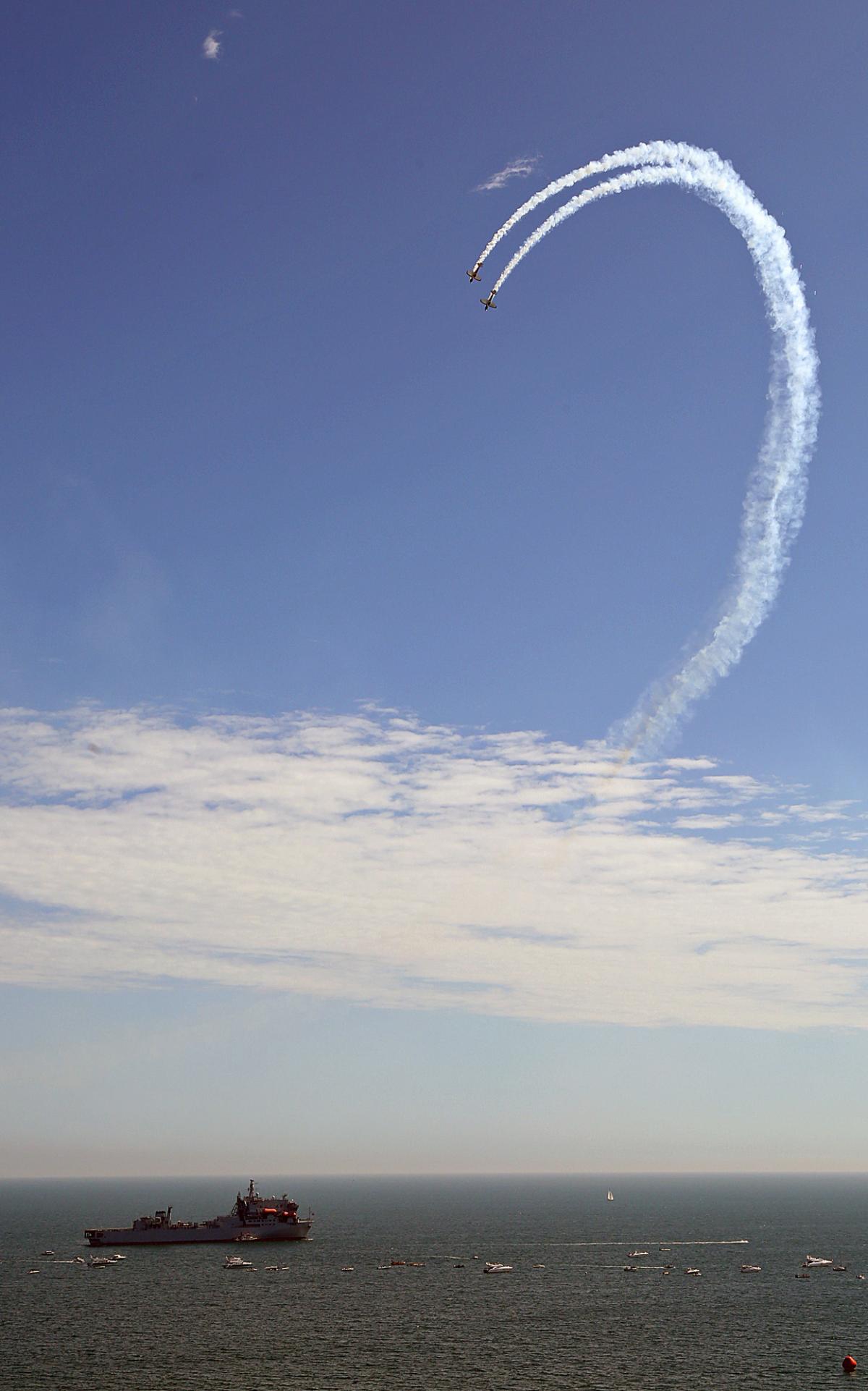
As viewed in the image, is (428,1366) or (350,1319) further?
(350,1319)

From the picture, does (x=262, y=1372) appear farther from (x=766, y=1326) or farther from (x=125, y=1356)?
(x=766, y=1326)

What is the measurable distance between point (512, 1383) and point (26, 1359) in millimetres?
56374

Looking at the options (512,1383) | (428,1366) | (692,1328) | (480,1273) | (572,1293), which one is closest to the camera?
(512,1383)

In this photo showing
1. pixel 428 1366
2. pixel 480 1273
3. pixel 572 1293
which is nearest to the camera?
pixel 428 1366

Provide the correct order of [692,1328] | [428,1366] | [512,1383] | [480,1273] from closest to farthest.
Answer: [512,1383] → [428,1366] → [692,1328] → [480,1273]

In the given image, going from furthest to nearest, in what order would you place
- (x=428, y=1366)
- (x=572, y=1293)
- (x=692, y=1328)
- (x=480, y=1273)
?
(x=480, y=1273)
(x=572, y=1293)
(x=692, y=1328)
(x=428, y=1366)

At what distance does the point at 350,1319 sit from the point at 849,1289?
8958cm

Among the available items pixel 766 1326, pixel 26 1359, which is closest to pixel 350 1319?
pixel 26 1359

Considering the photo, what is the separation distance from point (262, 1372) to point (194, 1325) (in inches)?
1243

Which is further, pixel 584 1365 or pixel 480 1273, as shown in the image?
pixel 480 1273

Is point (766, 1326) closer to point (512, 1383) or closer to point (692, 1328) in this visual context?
point (692, 1328)

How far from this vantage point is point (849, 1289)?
17875cm

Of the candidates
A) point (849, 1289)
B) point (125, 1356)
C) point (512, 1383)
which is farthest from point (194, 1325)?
point (849, 1289)

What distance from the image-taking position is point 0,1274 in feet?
655
